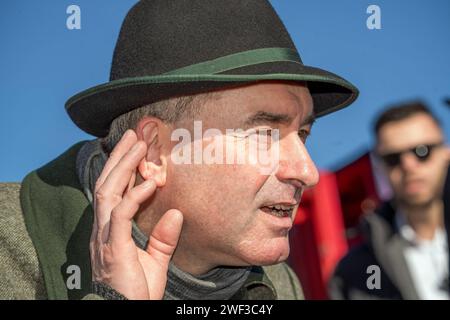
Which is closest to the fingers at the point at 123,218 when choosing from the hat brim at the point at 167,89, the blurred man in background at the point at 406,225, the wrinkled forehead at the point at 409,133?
the hat brim at the point at 167,89

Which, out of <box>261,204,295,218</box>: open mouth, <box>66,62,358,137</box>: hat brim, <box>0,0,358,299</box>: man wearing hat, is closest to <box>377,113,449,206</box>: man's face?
<box>66,62,358,137</box>: hat brim

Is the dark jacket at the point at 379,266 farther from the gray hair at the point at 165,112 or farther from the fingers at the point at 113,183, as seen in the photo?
the fingers at the point at 113,183

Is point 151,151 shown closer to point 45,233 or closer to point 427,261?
point 45,233

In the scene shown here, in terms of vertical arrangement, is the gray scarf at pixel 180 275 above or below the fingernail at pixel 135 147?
below

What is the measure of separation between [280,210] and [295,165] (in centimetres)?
27

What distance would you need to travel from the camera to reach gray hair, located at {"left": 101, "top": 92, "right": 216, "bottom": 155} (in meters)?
3.21

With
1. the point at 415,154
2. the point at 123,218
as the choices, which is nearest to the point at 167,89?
the point at 123,218

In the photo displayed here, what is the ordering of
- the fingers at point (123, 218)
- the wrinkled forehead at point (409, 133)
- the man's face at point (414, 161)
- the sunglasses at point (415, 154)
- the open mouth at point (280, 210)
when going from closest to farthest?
the fingers at point (123, 218) → the open mouth at point (280, 210) → the man's face at point (414, 161) → the sunglasses at point (415, 154) → the wrinkled forehead at point (409, 133)

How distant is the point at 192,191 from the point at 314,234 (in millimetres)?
7005

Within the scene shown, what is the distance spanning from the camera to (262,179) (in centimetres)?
309

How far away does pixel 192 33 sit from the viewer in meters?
3.10

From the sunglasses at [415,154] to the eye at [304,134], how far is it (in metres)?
4.82

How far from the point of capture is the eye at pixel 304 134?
3.34 m
